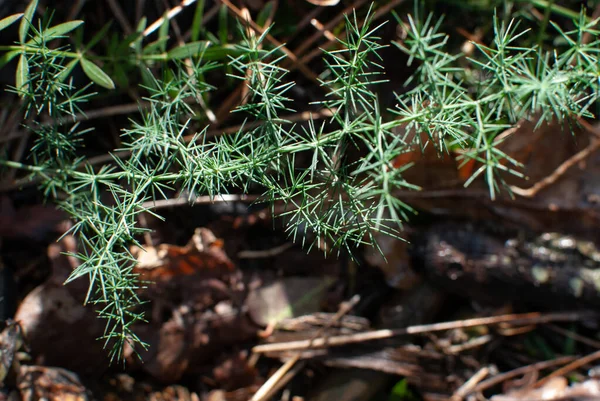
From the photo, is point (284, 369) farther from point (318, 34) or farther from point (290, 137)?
point (318, 34)

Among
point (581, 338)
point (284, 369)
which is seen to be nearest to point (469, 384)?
point (581, 338)

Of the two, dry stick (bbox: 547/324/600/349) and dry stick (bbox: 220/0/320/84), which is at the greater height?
dry stick (bbox: 220/0/320/84)

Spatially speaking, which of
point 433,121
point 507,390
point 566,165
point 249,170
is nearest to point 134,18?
point 249,170

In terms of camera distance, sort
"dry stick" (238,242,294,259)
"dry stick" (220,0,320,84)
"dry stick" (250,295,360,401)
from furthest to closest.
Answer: "dry stick" (238,242,294,259), "dry stick" (250,295,360,401), "dry stick" (220,0,320,84)

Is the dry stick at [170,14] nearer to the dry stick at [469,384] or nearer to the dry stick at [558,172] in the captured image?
the dry stick at [558,172]

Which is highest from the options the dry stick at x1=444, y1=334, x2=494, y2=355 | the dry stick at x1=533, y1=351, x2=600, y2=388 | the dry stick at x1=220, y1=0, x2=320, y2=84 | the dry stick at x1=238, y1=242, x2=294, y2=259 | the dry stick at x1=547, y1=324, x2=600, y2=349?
the dry stick at x1=220, y1=0, x2=320, y2=84

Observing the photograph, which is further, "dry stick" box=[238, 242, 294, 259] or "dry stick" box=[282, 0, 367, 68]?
"dry stick" box=[238, 242, 294, 259]

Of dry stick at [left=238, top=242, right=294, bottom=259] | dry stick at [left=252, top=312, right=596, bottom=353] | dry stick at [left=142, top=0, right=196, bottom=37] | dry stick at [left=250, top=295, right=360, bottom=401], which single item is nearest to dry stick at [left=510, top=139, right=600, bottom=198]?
dry stick at [left=252, top=312, right=596, bottom=353]

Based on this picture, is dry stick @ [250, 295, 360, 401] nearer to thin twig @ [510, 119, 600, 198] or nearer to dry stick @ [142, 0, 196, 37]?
thin twig @ [510, 119, 600, 198]

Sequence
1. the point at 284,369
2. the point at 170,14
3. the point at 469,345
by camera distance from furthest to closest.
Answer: the point at 469,345, the point at 284,369, the point at 170,14
